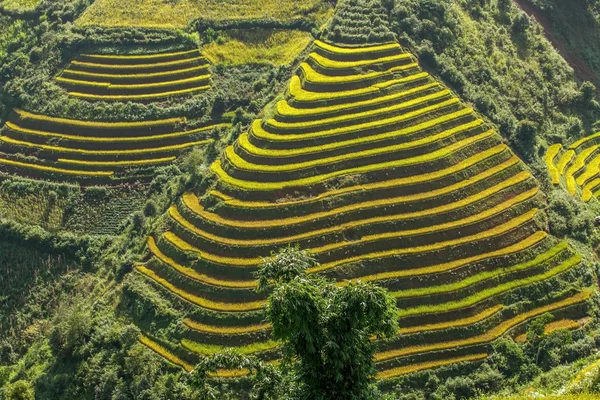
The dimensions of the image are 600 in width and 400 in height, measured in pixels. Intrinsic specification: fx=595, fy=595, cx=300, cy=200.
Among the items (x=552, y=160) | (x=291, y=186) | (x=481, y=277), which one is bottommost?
(x=481, y=277)

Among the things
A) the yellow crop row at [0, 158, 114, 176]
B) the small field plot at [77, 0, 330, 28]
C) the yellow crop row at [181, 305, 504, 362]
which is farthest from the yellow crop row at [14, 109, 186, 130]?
the yellow crop row at [181, 305, 504, 362]

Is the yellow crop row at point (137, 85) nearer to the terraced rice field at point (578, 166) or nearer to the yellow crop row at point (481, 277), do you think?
the yellow crop row at point (481, 277)

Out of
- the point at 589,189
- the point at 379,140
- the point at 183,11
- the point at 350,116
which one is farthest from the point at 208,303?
the point at 183,11

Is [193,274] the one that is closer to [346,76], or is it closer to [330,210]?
[330,210]

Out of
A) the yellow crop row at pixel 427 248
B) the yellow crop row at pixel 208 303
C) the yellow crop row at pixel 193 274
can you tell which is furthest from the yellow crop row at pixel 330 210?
the yellow crop row at pixel 208 303

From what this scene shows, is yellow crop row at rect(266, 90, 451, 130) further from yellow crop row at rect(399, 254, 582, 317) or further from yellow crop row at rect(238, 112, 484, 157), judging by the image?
yellow crop row at rect(399, 254, 582, 317)
